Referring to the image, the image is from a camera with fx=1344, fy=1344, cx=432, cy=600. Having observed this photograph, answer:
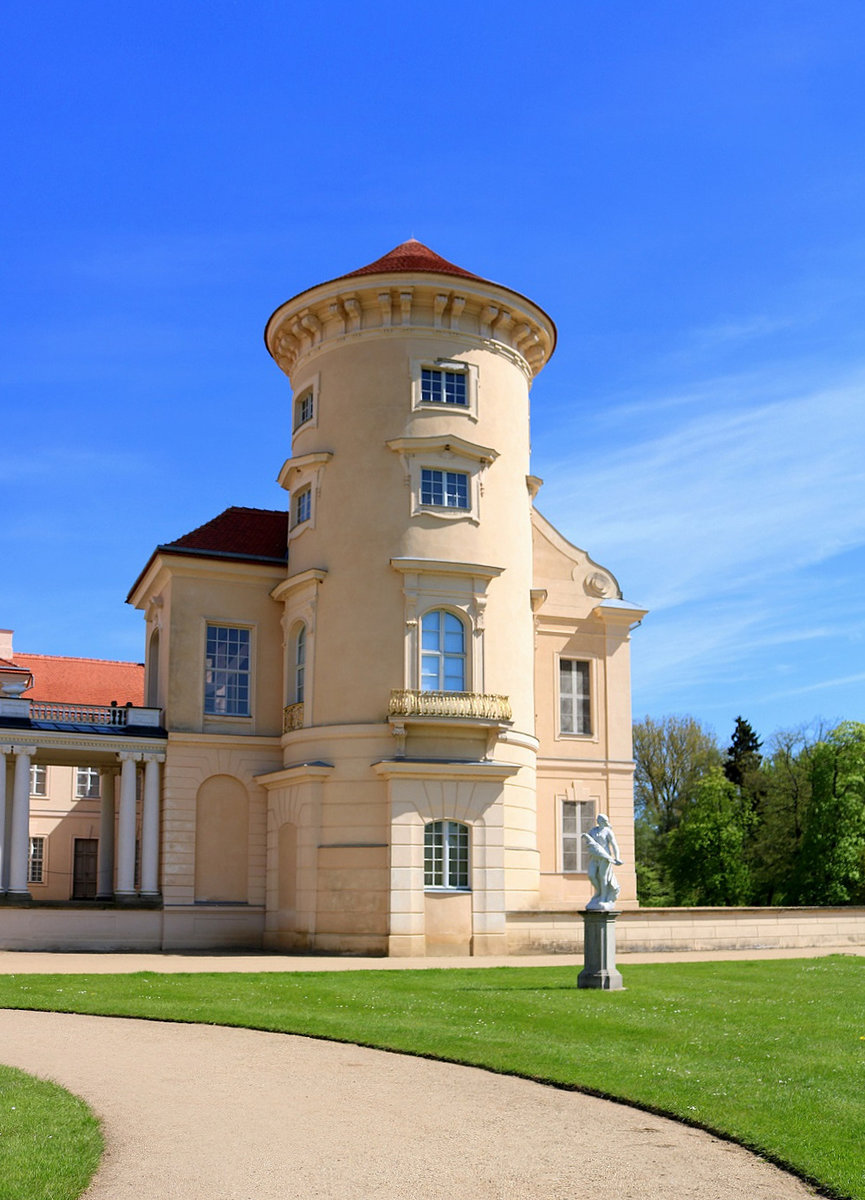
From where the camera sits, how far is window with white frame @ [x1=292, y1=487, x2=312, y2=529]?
36.2 m

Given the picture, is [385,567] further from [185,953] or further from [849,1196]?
[849,1196]

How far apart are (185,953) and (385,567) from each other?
422 inches

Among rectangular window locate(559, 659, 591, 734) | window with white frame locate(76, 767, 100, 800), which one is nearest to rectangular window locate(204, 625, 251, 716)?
rectangular window locate(559, 659, 591, 734)

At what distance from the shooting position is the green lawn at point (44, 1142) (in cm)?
843

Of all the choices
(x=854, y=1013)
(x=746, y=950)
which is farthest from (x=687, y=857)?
(x=854, y=1013)

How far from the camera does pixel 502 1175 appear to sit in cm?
899

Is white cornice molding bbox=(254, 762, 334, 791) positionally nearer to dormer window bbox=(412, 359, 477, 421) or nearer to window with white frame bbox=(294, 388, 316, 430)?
dormer window bbox=(412, 359, 477, 421)

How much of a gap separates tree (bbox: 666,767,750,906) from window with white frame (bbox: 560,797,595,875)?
84.5 feet

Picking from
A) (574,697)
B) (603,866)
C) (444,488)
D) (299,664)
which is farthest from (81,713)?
(603,866)

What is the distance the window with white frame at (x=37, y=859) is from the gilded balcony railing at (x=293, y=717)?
21.8 metres

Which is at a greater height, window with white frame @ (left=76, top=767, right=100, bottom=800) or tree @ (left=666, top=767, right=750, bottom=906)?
window with white frame @ (left=76, top=767, right=100, bottom=800)

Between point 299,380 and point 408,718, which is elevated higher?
point 299,380

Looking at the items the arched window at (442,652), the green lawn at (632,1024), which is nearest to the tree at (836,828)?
the arched window at (442,652)

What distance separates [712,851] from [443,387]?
35900mm
